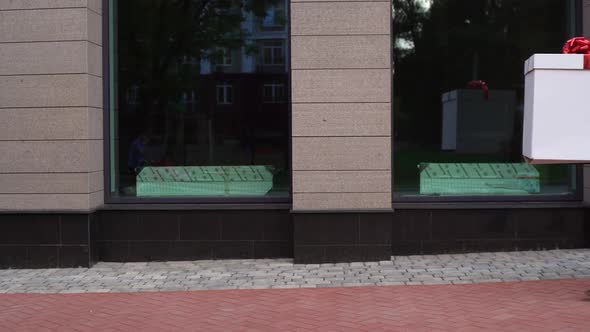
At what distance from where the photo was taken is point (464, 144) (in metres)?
10.3

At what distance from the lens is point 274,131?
1005 cm

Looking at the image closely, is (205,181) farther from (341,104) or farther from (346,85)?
(346,85)

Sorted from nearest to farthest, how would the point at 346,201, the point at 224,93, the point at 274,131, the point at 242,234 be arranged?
the point at 346,201, the point at 242,234, the point at 274,131, the point at 224,93

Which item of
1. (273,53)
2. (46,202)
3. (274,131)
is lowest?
(46,202)

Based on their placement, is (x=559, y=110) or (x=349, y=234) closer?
(x=559, y=110)

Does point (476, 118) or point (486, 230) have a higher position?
point (476, 118)

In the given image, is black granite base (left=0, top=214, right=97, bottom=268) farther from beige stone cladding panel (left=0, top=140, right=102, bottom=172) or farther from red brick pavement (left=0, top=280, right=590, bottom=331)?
red brick pavement (left=0, top=280, right=590, bottom=331)

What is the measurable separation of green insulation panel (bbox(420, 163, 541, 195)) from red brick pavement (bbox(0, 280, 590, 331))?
2300mm

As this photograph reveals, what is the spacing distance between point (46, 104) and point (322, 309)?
15.1 feet

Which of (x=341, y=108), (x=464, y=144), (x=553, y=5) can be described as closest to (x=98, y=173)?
(x=341, y=108)

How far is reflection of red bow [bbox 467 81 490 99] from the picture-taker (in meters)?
10.2

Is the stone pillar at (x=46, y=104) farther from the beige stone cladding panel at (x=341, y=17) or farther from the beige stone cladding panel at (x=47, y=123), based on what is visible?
the beige stone cladding panel at (x=341, y=17)

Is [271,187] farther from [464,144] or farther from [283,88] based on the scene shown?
[464,144]

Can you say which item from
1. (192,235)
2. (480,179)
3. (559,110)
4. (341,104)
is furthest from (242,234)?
(559,110)
